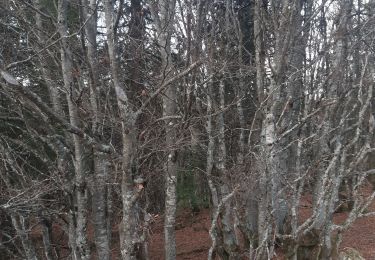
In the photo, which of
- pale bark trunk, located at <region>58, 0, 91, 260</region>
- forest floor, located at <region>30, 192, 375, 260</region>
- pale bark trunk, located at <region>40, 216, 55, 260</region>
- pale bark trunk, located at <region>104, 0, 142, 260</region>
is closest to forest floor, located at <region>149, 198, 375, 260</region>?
forest floor, located at <region>30, 192, 375, 260</region>

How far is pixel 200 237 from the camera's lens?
1485cm

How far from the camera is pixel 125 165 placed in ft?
14.8

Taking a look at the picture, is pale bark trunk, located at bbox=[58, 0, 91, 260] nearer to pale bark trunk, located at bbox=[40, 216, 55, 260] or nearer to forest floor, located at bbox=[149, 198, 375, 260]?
pale bark trunk, located at bbox=[40, 216, 55, 260]

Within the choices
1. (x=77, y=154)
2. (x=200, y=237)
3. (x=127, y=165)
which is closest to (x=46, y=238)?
(x=77, y=154)

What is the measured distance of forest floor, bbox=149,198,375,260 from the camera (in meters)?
11.0

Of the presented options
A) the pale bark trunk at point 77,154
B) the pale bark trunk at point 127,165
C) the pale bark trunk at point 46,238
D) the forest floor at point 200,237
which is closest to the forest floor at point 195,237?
the forest floor at point 200,237

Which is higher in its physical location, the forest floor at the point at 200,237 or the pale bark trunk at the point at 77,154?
the pale bark trunk at the point at 77,154

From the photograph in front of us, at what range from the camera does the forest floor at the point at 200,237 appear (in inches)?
434

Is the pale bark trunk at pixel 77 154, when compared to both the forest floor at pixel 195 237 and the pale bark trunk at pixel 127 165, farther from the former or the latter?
the forest floor at pixel 195 237

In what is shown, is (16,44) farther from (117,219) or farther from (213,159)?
(117,219)

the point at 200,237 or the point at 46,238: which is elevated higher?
the point at 46,238

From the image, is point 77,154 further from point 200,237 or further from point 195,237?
point 195,237

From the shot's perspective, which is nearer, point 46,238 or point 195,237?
point 46,238

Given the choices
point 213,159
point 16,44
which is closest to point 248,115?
point 213,159
